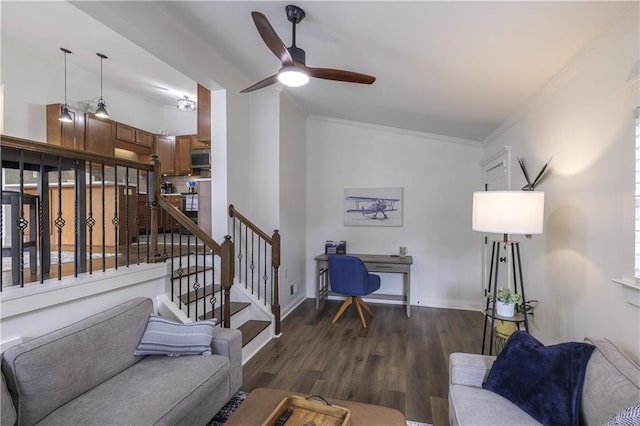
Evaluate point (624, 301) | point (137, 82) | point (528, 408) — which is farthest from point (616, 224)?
point (137, 82)

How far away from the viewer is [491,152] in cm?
403

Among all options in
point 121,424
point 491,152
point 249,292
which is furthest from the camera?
point 491,152

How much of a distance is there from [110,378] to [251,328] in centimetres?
154

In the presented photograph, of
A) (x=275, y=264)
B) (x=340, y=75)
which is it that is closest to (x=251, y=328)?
(x=275, y=264)

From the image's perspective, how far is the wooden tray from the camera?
131cm

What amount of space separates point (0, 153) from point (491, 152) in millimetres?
4647

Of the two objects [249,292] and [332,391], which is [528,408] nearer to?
[332,391]

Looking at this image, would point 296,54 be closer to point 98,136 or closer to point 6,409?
point 6,409

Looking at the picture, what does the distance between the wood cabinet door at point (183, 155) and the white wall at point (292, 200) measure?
8.84 ft

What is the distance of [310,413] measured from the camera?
4.55 feet

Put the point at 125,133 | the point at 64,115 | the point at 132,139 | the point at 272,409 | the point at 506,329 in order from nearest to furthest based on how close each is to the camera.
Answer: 1. the point at 272,409
2. the point at 506,329
3. the point at 64,115
4. the point at 125,133
5. the point at 132,139

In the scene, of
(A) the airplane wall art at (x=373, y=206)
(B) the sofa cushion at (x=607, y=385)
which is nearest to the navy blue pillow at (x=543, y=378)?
(B) the sofa cushion at (x=607, y=385)

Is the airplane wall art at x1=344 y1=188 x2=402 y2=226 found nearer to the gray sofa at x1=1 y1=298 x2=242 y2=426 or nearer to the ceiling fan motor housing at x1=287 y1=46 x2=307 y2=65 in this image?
the ceiling fan motor housing at x1=287 y1=46 x2=307 y2=65

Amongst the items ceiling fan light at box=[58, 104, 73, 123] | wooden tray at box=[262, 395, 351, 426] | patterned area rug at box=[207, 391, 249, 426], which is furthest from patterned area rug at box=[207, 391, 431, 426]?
ceiling fan light at box=[58, 104, 73, 123]
